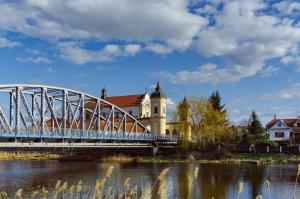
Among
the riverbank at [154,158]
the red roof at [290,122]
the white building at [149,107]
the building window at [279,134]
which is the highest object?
the white building at [149,107]

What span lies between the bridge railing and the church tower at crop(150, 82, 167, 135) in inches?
640

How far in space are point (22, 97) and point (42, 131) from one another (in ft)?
16.6

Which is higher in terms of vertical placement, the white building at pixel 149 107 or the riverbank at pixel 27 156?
the white building at pixel 149 107

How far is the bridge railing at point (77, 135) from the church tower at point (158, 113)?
53.4ft

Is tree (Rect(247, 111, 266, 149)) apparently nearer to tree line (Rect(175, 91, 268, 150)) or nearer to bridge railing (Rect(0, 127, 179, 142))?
tree line (Rect(175, 91, 268, 150))

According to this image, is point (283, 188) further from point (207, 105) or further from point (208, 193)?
point (207, 105)

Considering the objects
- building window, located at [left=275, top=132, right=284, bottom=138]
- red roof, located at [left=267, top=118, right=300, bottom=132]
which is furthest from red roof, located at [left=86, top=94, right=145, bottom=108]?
building window, located at [left=275, top=132, right=284, bottom=138]

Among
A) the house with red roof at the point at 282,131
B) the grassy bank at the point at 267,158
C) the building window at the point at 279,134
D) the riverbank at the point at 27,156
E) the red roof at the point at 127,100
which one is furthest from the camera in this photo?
the red roof at the point at 127,100

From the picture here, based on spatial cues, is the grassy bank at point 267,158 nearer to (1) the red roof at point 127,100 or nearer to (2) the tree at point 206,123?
(2) the tree at point 206,123

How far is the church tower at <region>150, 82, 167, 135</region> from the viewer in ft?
375

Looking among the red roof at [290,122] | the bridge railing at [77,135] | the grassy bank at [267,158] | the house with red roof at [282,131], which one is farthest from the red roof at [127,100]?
the grassy bank at [267,158]

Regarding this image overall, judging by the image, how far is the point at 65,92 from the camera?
6781 cm

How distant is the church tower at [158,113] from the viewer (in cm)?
11431

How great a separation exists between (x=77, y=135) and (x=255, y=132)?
36.7 metres
